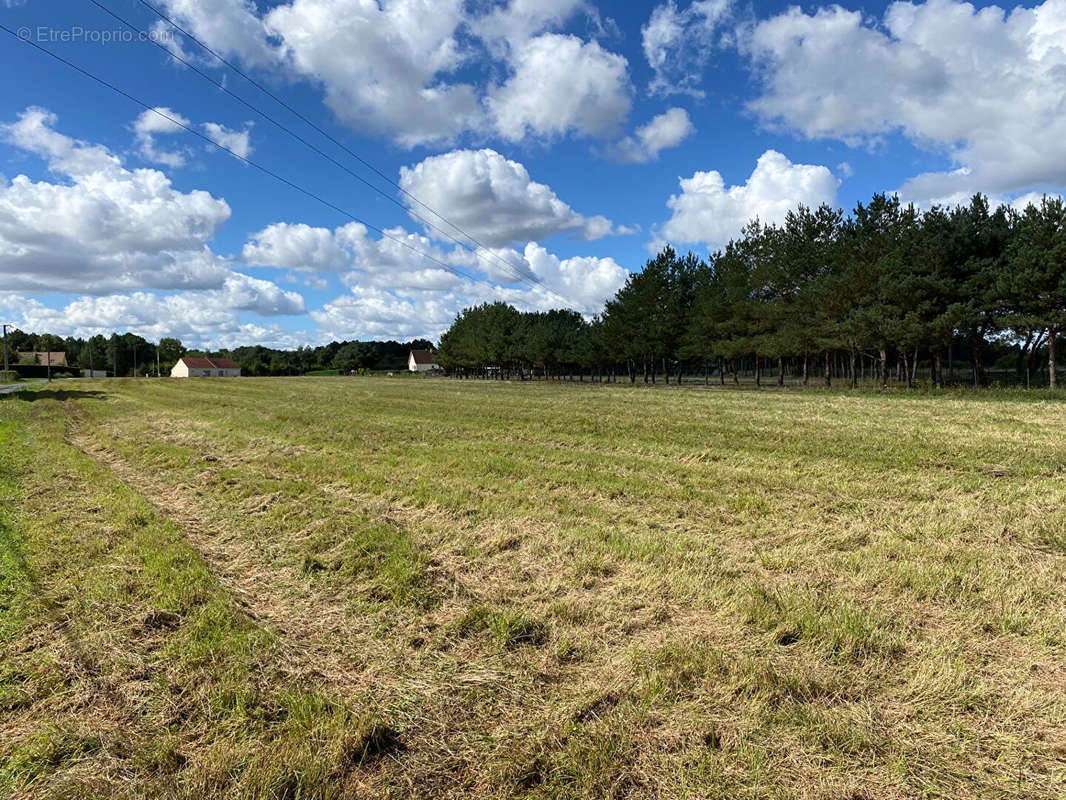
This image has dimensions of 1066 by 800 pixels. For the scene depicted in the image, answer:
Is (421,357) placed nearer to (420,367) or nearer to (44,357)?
(420,367)

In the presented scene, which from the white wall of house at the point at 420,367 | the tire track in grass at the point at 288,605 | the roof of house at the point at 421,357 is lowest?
the tire track in grass at the point at 288,605

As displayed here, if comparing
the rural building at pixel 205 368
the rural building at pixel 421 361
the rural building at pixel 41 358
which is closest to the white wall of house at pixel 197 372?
the rural building at pixel 205 368

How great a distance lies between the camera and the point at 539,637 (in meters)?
3.95

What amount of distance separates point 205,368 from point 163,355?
30.2 meters

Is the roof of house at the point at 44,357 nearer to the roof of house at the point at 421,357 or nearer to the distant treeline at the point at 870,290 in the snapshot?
the roof of house at the point at 421,357

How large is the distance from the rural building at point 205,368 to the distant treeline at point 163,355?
255 centimetres

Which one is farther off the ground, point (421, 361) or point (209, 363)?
point (421, 361)

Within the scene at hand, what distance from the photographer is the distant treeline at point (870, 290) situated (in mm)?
29984

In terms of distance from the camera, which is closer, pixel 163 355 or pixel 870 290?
pixel 870 290

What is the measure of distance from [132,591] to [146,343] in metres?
170

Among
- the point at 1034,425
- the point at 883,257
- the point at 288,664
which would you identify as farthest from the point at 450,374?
the point at 288,664

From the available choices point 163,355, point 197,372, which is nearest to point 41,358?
point 163,355

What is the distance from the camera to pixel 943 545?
5.51 metres

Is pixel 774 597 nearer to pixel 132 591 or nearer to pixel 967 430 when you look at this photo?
pixel 132 591
